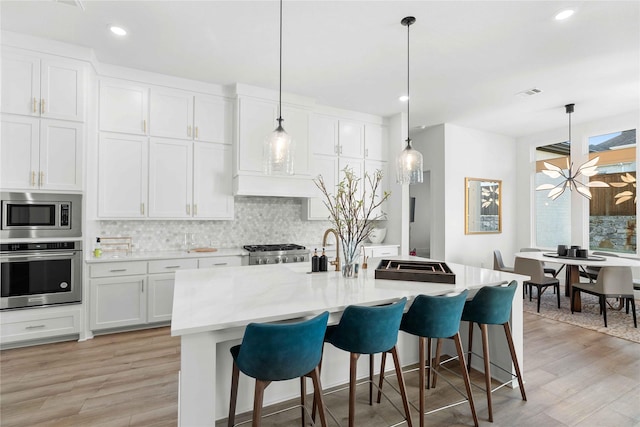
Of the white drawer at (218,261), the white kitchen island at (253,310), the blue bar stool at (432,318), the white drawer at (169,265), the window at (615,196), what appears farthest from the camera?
the window at (615,196)

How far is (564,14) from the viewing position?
8.52ft

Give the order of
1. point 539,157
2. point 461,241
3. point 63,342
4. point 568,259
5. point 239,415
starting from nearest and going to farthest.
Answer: point 239,415, point 63,342, point 568,259, point 461,241, point 539,157

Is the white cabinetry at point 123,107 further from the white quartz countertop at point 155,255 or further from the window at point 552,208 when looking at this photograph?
the window at point 552,208

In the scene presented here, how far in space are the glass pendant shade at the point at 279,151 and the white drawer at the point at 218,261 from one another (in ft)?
5.83

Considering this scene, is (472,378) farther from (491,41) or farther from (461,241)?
(461,241)

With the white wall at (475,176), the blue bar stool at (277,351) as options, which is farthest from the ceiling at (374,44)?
the blue bar stool at (277,351)

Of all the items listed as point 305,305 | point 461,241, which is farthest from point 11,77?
point 461,241

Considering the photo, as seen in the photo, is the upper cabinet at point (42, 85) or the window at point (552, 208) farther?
the window at point (552, 208)

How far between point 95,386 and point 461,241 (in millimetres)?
5691

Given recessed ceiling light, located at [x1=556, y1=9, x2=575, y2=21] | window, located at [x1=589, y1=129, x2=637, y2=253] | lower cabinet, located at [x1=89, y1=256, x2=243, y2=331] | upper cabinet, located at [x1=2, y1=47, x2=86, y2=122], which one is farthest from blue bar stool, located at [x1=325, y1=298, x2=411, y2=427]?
window, located at [x1=589, y1=129, x2=637, y2=253]

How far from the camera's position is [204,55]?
3361 mm

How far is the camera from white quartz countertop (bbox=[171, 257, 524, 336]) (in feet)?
4.85

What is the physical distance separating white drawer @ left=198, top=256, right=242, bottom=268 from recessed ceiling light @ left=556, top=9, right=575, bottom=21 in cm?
394

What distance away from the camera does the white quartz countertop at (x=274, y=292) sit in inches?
58.2
